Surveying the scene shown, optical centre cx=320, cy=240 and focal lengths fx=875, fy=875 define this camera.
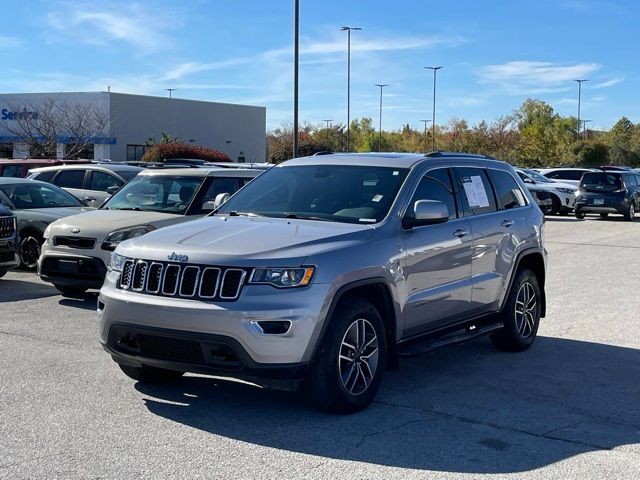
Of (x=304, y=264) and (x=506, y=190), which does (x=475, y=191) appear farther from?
(x=304, y=264)

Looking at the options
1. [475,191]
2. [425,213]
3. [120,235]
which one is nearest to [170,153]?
[120,235]

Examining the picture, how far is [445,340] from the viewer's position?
22.9 feet


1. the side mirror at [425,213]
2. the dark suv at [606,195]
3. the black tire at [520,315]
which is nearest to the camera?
the side mirror at [425,213]

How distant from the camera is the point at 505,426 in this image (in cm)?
582

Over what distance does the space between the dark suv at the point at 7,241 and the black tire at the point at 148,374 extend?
6.08m

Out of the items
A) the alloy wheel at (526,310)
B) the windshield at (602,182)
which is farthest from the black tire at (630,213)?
the alloy wheel at (526,310)

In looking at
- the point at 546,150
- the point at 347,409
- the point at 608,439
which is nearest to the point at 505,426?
the point at 608,439

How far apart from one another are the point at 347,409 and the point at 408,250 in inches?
51.8

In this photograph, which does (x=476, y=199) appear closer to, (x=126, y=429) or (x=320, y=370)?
(x=320, y=370)

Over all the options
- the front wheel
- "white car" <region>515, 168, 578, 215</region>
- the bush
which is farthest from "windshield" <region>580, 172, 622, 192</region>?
the front wheel

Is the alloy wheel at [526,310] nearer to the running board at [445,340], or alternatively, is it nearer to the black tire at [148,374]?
the running board at [445,340]

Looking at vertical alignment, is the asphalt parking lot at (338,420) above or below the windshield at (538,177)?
below

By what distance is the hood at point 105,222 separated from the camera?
10.5 m

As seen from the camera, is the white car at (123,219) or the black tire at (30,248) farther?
the black tire at (30,248)
